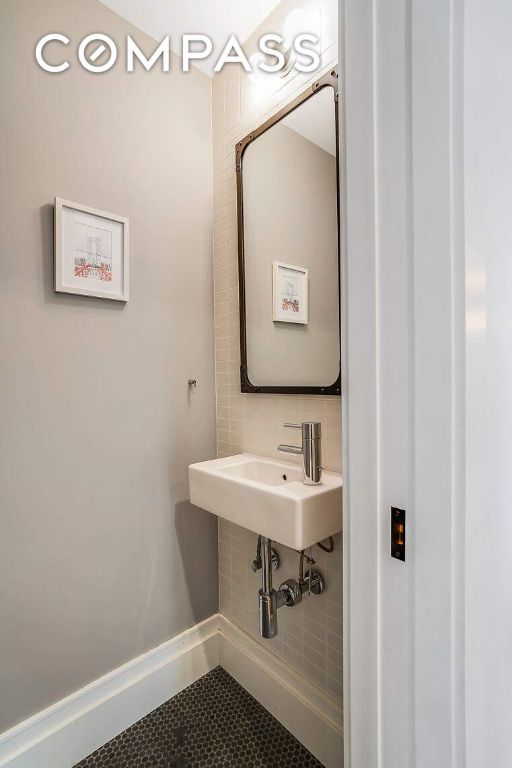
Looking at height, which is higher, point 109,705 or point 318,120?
point 318,120

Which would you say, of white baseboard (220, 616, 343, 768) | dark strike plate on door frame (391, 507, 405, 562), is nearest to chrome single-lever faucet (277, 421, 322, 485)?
dark strike plate on door frame (391, 507, 405, 562)

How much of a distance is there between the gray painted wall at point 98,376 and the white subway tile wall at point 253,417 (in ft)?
0.24

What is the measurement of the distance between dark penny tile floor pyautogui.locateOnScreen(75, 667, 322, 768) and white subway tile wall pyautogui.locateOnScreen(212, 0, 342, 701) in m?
0.22

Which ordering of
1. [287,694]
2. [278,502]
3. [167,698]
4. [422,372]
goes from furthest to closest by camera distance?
1. [167,698]
2. [287,694]
3. [278,502]
4. [422,372]

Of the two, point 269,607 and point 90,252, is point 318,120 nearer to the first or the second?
point 90,252

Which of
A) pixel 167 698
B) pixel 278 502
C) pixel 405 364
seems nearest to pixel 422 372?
pixel 405 364

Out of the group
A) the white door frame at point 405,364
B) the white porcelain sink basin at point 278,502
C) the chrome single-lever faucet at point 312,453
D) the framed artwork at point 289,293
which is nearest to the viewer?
the white door frame at point 405,364

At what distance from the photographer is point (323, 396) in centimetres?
117

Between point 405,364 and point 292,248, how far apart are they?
85 centimetres

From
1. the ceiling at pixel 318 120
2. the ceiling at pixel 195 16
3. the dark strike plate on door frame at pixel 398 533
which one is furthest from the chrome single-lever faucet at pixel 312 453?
the ceiling at pixel 195 16

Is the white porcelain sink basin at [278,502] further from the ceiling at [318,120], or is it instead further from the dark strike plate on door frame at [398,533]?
the ceiling at [318,120]

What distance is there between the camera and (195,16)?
133 cm

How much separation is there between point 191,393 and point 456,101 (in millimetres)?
1213

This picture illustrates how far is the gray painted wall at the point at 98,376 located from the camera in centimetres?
108
